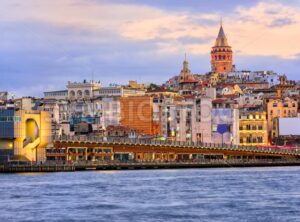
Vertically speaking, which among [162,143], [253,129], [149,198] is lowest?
[149,198]

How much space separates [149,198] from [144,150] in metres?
51.3

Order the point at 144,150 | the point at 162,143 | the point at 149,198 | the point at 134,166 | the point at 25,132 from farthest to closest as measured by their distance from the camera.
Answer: the point at 144,150 < the point at 162,143 < the point at 134,166 < the point at 25,132 < the point at 149,198

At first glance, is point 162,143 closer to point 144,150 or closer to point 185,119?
point 144,150

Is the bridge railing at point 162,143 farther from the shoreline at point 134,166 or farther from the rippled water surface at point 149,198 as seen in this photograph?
the rippled water surface at point 149,198

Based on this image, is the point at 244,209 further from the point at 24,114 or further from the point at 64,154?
the point at 64,154

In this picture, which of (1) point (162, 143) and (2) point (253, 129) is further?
(2) point (253, 129)

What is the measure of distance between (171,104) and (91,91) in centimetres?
4385

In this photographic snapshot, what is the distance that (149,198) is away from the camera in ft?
193

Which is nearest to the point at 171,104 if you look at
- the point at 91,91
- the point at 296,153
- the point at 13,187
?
the point at 296,153

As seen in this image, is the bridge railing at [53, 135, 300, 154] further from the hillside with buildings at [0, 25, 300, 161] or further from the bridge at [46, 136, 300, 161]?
the hillside with buildings at [0, 25, 300, 161]

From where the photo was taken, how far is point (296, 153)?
11531cm

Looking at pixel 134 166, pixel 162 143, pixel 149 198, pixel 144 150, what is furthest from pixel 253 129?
pixel 149 198

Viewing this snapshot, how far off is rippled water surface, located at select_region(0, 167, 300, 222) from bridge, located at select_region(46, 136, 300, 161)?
836 inches

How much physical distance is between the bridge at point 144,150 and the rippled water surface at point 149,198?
2124 cm
